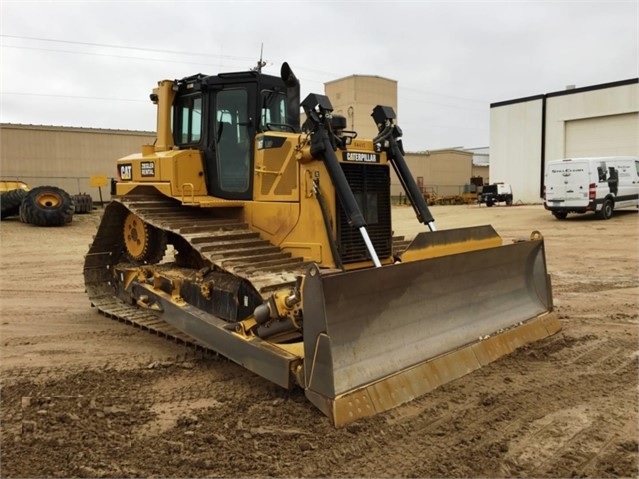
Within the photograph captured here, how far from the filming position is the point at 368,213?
5.73 meters

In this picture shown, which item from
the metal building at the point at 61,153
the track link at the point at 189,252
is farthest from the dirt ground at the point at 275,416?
the metal building at the point at 61,153

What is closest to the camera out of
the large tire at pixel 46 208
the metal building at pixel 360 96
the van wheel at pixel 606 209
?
the large tire at pixel 46 208

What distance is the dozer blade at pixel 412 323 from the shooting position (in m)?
4.09

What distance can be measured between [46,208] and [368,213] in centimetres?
1643

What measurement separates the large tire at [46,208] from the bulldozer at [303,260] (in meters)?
12.9

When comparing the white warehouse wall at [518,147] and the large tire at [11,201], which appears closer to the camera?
the large tire at [11,201]

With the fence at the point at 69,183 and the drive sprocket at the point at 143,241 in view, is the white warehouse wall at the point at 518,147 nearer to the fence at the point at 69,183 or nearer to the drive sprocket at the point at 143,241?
the fence at the point at 69,183

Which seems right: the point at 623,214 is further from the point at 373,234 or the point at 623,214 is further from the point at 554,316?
the point at 373,234

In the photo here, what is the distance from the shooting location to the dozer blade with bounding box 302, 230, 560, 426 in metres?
4.09

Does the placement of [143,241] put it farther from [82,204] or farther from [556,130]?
[556,130]

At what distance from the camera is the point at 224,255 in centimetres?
531

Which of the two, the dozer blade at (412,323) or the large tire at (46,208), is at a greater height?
the large tire at (46,208)

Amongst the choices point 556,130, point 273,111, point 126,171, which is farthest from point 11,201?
point 556,130

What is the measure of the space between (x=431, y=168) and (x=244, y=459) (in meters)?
51.9
